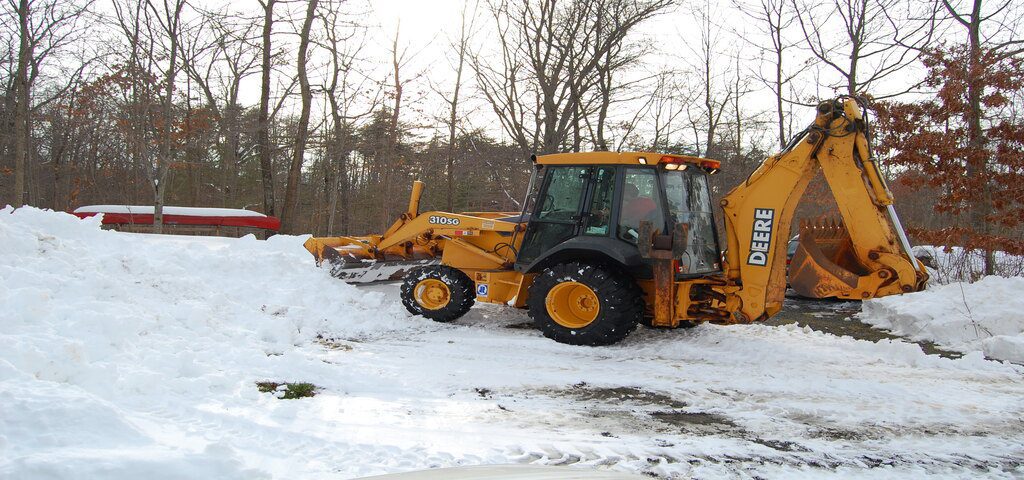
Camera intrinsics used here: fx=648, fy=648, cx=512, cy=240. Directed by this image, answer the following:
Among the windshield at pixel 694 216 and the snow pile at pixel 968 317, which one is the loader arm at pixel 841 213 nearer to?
the windshield at pixel 694 216

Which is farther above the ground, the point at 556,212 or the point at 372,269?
the point at 556,212

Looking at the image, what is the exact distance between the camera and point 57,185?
30969 mm

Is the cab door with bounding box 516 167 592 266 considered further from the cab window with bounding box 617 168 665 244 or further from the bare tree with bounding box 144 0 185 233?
the bare tree with bounding box 144 0 185 233

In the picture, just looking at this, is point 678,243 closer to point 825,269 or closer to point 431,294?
point 825,269

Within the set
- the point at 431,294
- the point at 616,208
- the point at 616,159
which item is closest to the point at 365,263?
the point at 431,294

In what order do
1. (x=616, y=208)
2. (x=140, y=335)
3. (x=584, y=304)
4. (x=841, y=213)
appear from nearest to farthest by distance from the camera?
1. (x=140, y=335)
2. (x=841, y=213)
3. (x=616, y=208)
4. (x=584, y=304)

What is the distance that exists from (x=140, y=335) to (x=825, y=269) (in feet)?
21.1

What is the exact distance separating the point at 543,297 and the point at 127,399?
168 inches

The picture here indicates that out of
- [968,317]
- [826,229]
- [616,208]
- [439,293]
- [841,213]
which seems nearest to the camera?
[841,213]

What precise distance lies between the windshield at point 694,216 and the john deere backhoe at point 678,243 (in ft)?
0.06

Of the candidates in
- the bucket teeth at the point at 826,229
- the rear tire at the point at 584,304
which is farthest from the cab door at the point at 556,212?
the bucket teeth at the point at 826,229

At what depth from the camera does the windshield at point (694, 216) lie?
7.04 meters

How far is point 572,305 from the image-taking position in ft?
24.0

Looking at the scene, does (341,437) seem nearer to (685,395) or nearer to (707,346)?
(685,395)
